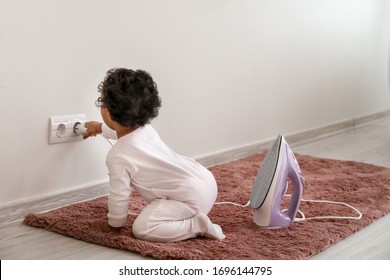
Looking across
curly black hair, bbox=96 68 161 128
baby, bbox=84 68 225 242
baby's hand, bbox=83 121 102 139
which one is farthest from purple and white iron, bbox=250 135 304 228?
baby's hand, bbox=83 121 102 139

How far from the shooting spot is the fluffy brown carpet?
1828 millimetres

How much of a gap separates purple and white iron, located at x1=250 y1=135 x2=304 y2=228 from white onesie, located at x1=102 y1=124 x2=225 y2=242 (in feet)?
0.51

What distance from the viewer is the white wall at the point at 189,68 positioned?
2117 mm

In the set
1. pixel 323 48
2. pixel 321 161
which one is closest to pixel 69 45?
pixel 321 161

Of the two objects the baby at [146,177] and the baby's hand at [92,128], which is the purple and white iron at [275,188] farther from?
the baby's hand at [92,128]

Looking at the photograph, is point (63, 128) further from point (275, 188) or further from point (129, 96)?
point (275, 188)

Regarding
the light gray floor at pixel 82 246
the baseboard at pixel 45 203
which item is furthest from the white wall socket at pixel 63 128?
the light gray floor at pixel 82 246

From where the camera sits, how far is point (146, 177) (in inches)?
75.4

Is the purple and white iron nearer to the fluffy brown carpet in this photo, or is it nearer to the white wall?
the fluffy brown carpet

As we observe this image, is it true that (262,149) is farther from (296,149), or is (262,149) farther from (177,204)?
(177,204)

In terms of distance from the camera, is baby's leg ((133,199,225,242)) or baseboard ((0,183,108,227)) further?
baseboard ((0,183,108,227))

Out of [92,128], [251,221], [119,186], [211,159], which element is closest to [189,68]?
[211,159]

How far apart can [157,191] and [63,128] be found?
0.49m

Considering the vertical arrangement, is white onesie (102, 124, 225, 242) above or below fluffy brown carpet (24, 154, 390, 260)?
above
